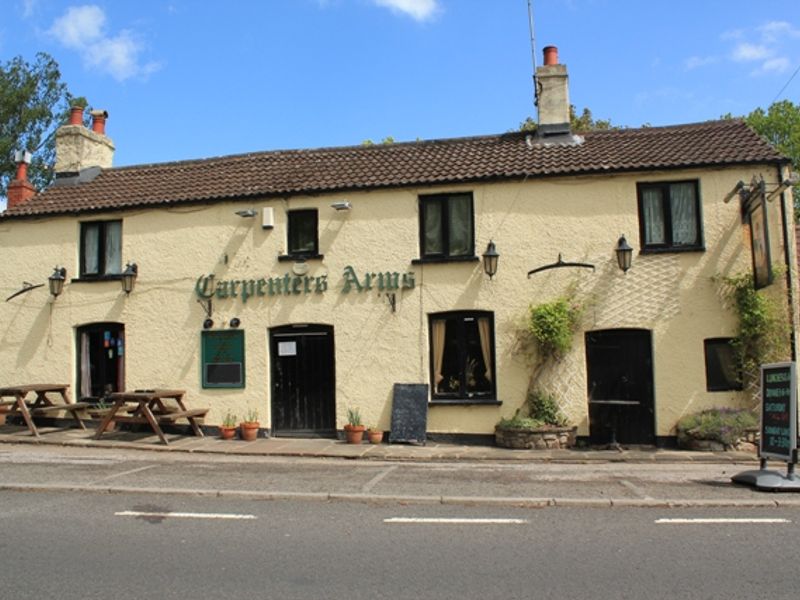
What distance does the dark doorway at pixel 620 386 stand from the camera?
40.8ft

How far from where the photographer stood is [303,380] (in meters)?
13.7

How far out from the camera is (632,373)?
41.1 feet

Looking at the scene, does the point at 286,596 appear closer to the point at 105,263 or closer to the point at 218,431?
the point at 218,431

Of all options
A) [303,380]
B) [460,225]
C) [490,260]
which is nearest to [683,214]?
[490,260]

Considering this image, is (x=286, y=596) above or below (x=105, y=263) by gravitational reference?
below

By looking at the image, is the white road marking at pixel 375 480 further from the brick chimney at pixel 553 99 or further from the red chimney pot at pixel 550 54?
the red chimney pot at pixel 550 54

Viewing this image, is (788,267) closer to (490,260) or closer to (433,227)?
(490,260)

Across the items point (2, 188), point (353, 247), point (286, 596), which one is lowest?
point (286, 596)

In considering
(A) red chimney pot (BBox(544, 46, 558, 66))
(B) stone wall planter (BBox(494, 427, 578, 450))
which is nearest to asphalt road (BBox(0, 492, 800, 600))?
(B) stone wall planter (BBox(494, 427, 578, 450))

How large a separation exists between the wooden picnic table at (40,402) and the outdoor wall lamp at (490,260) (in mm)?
8930

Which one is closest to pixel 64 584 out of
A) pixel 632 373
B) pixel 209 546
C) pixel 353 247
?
pixel 209 546

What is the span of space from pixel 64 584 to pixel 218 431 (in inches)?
356

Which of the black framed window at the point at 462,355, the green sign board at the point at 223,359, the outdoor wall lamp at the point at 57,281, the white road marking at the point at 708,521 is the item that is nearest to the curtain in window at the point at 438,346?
the black framed window at the point at 462,355

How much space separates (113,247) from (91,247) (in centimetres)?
56
